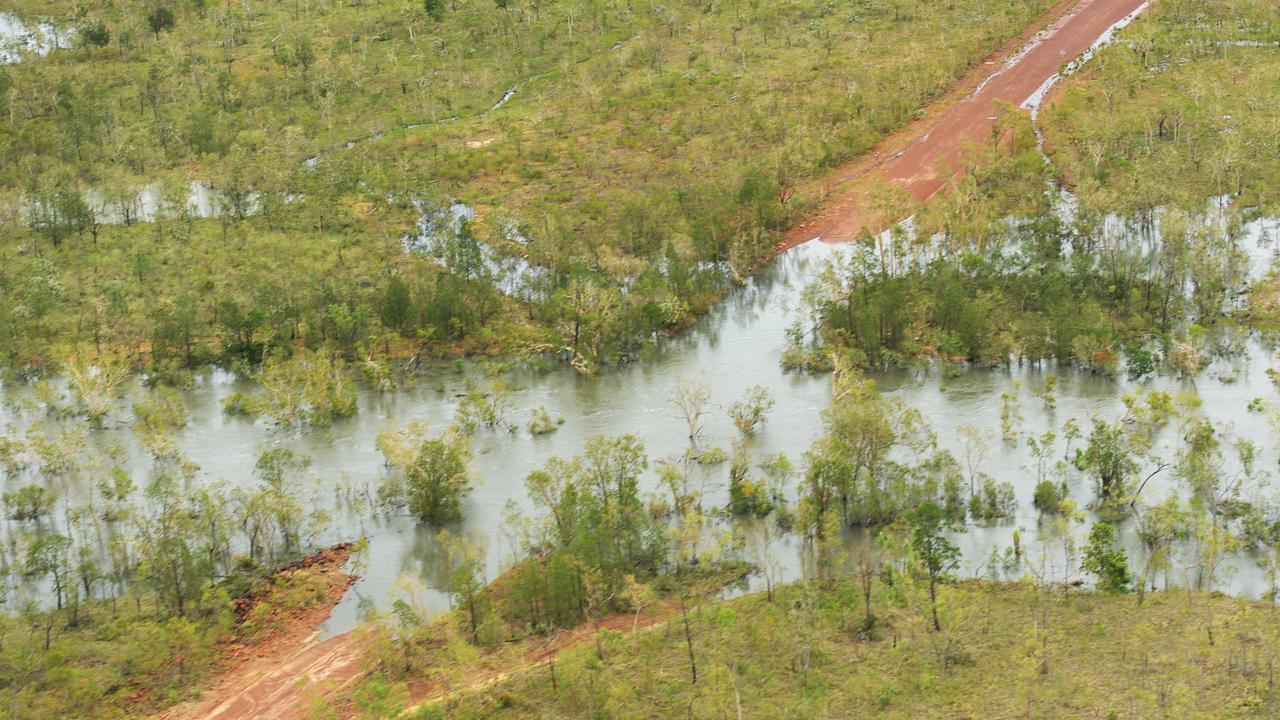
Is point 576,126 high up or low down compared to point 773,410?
up

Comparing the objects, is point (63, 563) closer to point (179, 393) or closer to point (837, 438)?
point (179, 393)

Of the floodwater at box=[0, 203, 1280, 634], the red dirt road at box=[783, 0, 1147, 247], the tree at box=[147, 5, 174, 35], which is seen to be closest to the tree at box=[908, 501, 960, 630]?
the floodwater at box=[0, 203, 1280, 634]

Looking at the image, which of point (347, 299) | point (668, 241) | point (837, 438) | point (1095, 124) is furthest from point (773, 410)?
point (1095, 124)

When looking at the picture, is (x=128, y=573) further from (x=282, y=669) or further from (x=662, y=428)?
(x=662, y=428)

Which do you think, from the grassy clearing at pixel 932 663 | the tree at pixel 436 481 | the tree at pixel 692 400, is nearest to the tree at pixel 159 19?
the tree at pixel 692 400

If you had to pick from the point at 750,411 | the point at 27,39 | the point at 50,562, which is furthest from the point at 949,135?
the point at 27,39

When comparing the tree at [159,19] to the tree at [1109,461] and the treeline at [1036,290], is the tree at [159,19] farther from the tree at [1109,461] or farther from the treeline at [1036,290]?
the tree at [1109,461]
